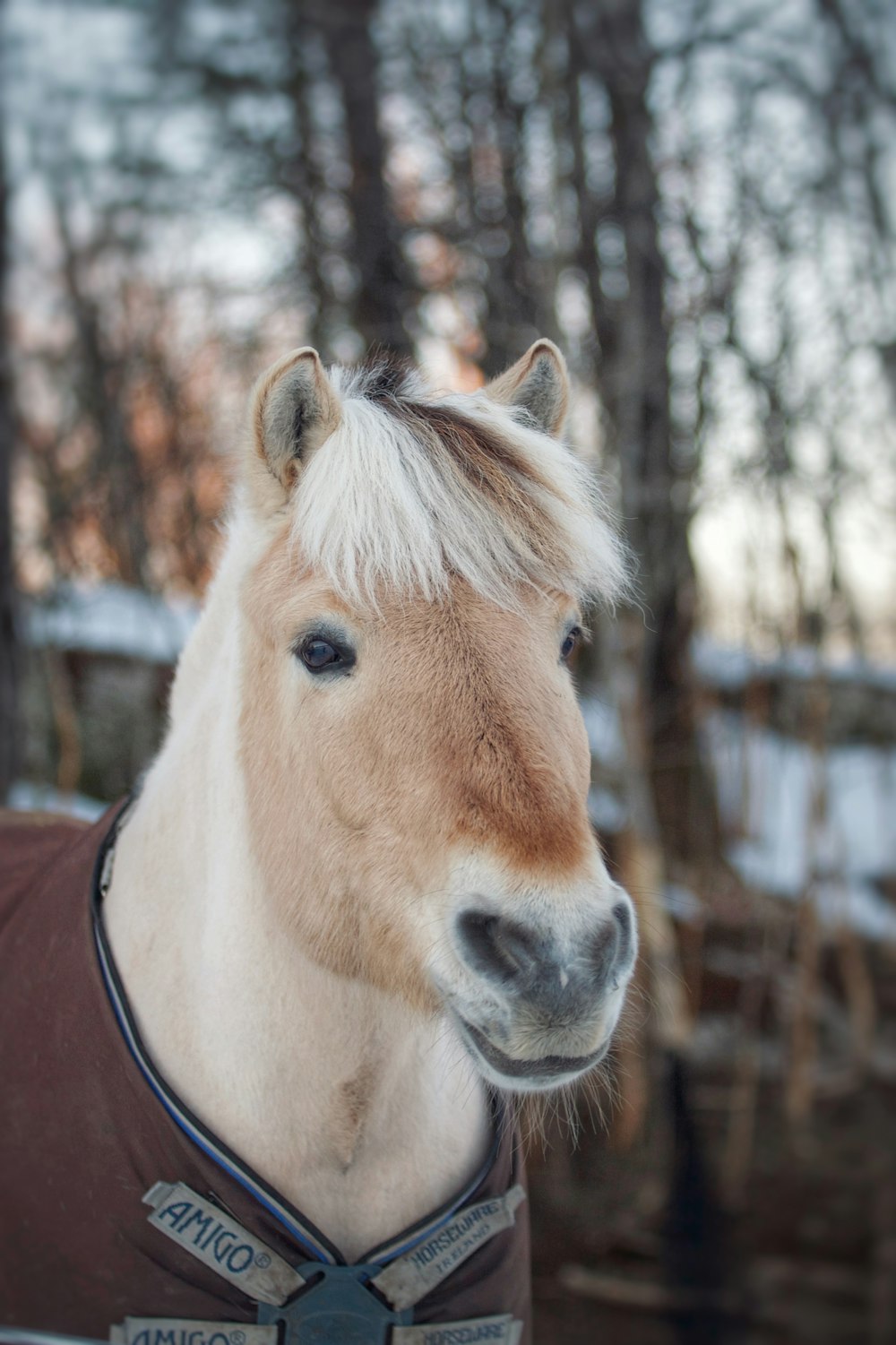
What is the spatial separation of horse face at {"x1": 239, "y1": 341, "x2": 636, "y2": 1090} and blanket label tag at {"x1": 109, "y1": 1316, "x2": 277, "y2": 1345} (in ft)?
2.12

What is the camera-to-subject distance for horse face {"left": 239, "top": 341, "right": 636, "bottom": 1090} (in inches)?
55.5

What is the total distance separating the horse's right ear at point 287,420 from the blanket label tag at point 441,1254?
145cm

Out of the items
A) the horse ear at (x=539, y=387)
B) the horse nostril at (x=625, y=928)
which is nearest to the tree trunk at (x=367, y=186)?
the horse ear at (x=539, y=387)

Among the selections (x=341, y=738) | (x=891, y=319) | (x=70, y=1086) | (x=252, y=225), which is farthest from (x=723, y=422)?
(x=70, y=1086)

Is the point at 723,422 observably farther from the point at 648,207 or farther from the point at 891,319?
the point at 891,319

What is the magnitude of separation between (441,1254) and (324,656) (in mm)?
1122

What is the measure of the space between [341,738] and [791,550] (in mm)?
4856

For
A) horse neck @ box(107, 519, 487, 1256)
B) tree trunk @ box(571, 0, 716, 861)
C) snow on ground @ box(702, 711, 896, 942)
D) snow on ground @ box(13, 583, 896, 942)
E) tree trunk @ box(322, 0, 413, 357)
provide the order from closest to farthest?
horse neck @ box(107, 519, 487, 1256), tree trunk @ box(571, 0, 716, 861), tree trunk @ box(322, 0, 413, 357), snow on ground @ box(13, 583, 896, 942), snow on ground @ box(702, 711, 896, 942)

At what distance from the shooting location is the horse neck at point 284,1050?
1753 millimetres

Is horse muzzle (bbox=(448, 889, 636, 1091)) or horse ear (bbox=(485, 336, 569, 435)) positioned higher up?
horse ear (bbox=(485, 336, 569, 435))

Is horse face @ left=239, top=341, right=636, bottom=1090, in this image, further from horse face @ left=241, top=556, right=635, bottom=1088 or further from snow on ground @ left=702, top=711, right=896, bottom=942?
snow on ground @ left=702, top=711, right=896, bottom=942

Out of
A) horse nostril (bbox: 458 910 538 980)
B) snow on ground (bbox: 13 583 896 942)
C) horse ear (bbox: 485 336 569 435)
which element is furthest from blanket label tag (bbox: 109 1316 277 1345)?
snow on ground (bbox: 13 583 896 942)

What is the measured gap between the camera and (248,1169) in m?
1.67

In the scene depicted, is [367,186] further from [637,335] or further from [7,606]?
[7,606]
